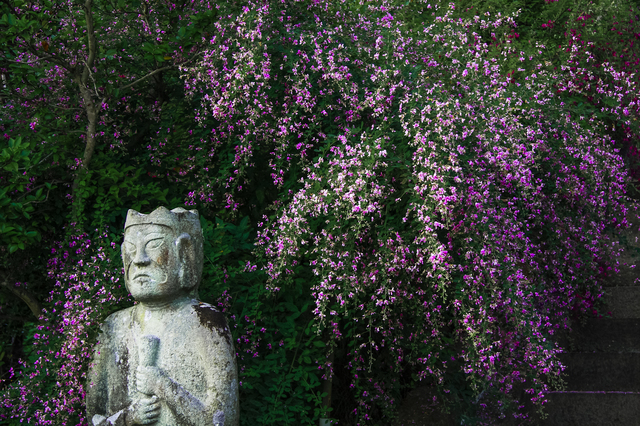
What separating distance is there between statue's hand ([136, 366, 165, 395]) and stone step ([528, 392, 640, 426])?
12.0 feet

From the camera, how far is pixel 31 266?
4.78 metres

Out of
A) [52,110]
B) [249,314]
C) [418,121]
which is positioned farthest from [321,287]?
[52,110]

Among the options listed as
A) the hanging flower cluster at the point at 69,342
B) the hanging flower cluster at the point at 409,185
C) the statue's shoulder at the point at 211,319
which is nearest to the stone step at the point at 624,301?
the hanging flower cluster at the point at 409,185

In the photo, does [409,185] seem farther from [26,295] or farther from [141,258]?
[26,295]

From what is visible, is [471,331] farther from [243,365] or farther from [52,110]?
[52,110]

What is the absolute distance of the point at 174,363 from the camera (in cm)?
287

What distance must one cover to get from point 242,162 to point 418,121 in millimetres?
1318

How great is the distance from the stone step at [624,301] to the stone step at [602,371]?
24.6 inches

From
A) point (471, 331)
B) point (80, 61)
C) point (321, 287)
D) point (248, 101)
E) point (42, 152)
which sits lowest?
point (471, 331)

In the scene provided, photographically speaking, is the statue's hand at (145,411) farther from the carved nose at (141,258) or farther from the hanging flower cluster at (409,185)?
the hanging flower cluster at (409,185)

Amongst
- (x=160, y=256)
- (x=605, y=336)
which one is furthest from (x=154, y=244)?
(x=605, y=336)

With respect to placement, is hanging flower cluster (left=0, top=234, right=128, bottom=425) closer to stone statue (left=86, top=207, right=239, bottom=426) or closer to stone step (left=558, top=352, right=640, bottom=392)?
stone statue (left=86, top=207, right=239, bottom=426)

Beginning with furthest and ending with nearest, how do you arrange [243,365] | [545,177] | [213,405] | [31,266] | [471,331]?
[545,177] → [31,266] → [243,365] → [471,331] → [213,405]

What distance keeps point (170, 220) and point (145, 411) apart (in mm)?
840
